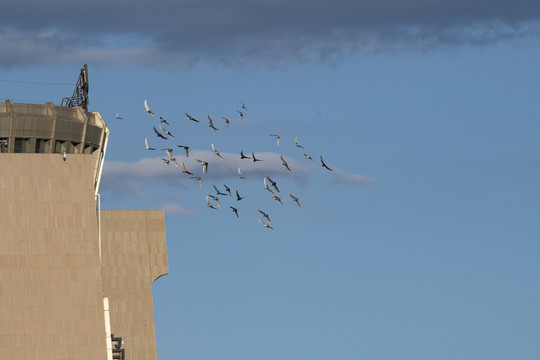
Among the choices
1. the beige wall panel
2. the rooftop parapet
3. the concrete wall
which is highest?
the rooftop parapet

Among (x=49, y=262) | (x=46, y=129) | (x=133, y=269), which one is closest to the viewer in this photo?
(x=49, y=262)

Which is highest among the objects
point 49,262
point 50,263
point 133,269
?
point 133,269

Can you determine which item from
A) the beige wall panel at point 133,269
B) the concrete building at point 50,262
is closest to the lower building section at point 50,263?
the concrete building at point 50,262

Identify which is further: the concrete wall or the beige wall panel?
the beige wall panel

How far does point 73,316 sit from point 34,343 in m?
4.56

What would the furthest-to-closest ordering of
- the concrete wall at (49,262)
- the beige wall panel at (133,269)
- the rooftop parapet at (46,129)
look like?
the beige wall panel at (133,269) → the rooftop parapet at (46,129) → the concrete wall at (49,262)

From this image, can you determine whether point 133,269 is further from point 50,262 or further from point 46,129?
point 50,262

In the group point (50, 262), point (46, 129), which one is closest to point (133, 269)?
point (46, 129)

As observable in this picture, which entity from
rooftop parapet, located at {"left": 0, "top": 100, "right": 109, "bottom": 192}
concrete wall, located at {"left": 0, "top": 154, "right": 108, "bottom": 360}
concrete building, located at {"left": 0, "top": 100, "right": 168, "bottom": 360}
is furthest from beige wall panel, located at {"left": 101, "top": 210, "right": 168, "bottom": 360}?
concrete wall, located at {"left": 0, "top": 154, "right": 108, "bottom": 360}

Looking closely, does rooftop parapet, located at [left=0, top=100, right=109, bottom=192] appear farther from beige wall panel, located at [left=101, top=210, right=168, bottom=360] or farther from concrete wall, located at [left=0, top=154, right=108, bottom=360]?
concrete wall, located at [left=0, top=154, right=108, bottom=360]

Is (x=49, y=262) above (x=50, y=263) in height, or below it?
above

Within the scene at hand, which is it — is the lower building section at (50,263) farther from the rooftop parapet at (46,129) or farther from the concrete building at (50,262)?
the rooftop parapet at (46,129)

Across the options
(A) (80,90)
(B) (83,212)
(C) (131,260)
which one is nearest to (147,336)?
(C) (131,260)

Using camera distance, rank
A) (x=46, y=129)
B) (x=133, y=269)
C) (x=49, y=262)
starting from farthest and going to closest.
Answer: (x=133, y=269)
(x=46, y=129)
(x=49, y=262)
